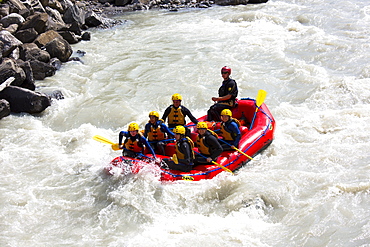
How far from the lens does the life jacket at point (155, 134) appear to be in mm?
6852

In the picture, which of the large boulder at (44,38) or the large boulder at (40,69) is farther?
the large boulder at (44,38)

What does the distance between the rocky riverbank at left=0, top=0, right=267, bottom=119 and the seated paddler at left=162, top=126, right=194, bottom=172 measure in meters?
4.98

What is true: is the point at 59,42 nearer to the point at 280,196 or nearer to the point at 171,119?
the point at 171,119

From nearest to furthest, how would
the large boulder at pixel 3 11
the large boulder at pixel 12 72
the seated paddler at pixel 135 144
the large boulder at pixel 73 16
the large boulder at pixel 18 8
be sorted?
the seated paddler at pixel 135 144
the large boulder at pixel 12 72
the large boulder at pixel 3 11
the large boulder at pixel 18 8
the large boulder at pixel 73 16

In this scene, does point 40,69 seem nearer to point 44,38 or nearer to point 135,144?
point 44,38

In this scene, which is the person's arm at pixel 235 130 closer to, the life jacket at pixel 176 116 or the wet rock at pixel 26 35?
the life jacket at pixel 176 116

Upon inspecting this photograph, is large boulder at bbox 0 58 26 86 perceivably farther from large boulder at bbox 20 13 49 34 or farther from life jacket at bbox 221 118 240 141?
life jacket at bbox 221 118 240 141

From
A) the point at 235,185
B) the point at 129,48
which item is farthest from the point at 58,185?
the point at 129,48

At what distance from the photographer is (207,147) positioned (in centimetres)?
645

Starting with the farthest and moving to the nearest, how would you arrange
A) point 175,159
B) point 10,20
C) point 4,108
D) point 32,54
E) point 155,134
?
point 10,20, point 32,54, point 4,108, point 155,134, point 175,159

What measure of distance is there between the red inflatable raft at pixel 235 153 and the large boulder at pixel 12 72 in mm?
4924

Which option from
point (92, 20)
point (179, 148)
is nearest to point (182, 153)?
point (179, 148)

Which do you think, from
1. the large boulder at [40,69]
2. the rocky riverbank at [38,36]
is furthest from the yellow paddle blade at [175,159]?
the large boulder at [40,69]

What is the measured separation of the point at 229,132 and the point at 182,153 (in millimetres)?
1021
